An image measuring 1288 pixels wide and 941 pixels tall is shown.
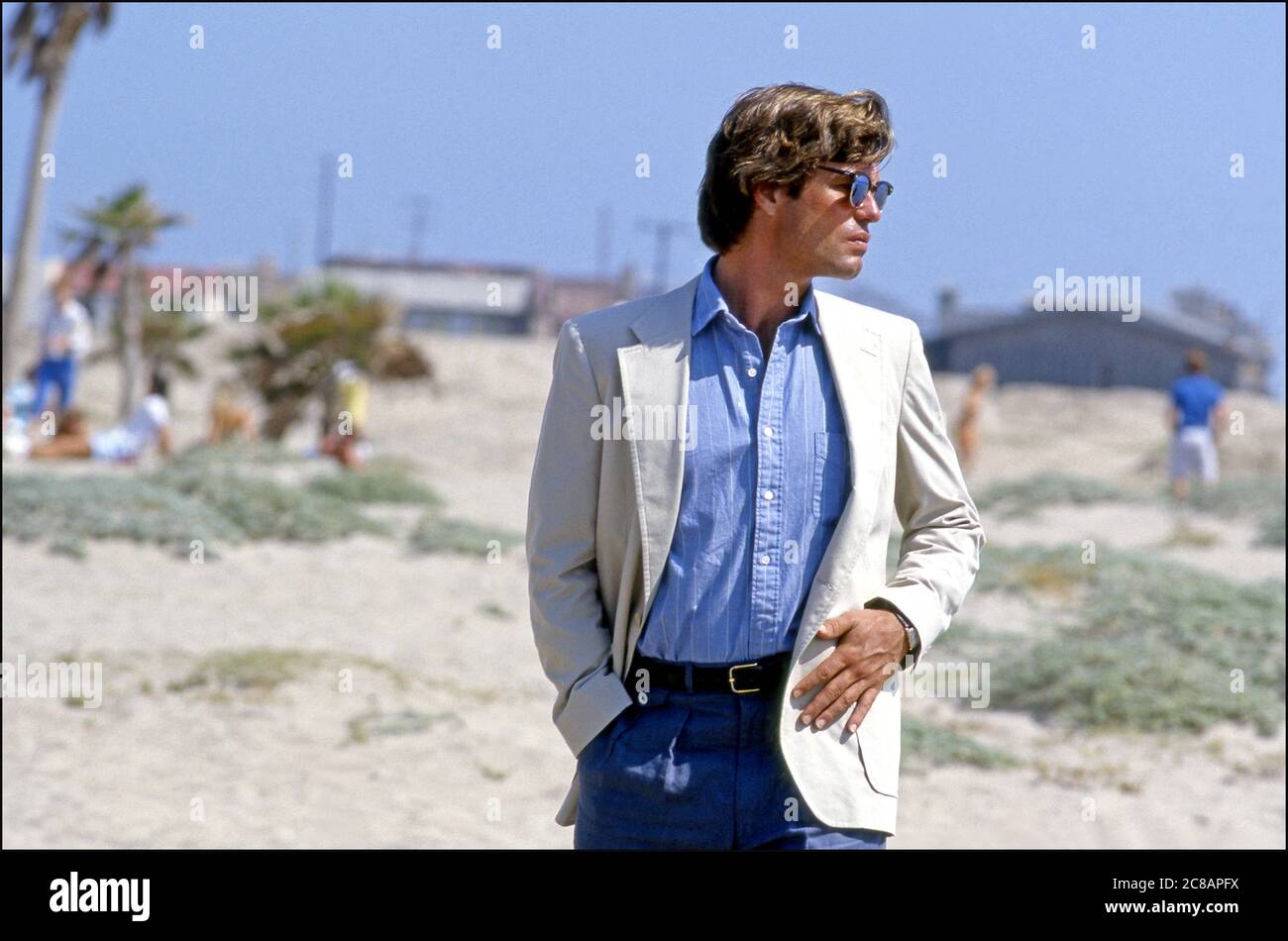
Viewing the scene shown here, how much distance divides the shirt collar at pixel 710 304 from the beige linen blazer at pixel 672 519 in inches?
0.6

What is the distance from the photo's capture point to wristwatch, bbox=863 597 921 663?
A: 2740mm

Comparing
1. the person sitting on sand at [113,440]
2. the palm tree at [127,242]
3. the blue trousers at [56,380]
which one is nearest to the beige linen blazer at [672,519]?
the person sitting on sand at [113,440]

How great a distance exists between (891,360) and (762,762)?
2.31 ft

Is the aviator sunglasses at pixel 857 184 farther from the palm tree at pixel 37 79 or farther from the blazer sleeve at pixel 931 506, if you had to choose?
the palm tree at pixel 37 79

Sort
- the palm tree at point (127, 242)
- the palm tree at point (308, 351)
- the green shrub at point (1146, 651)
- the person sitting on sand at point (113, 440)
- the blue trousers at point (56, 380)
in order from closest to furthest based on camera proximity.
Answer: the green shrub at point (1146, 651) < the person sitting on sand at point (113, 440) < the blue trousers at point (56, 380) < the palm tree at point (308, 351) < the palm tree at point (127, 242)

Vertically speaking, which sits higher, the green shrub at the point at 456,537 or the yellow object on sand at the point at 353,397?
the yellow object on sand at the point at 353,397

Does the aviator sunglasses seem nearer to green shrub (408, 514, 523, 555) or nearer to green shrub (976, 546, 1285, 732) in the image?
green shrub (976, 546, 1285, 732)

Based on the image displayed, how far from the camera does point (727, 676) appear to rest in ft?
8.71

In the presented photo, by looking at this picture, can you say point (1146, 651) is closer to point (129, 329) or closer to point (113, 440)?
point (113, 440)

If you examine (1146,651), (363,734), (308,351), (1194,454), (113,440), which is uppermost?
(308,351)

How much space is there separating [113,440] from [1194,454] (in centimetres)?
1059

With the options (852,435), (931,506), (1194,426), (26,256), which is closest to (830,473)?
(852,435)

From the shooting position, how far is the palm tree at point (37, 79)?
18.8 metres
